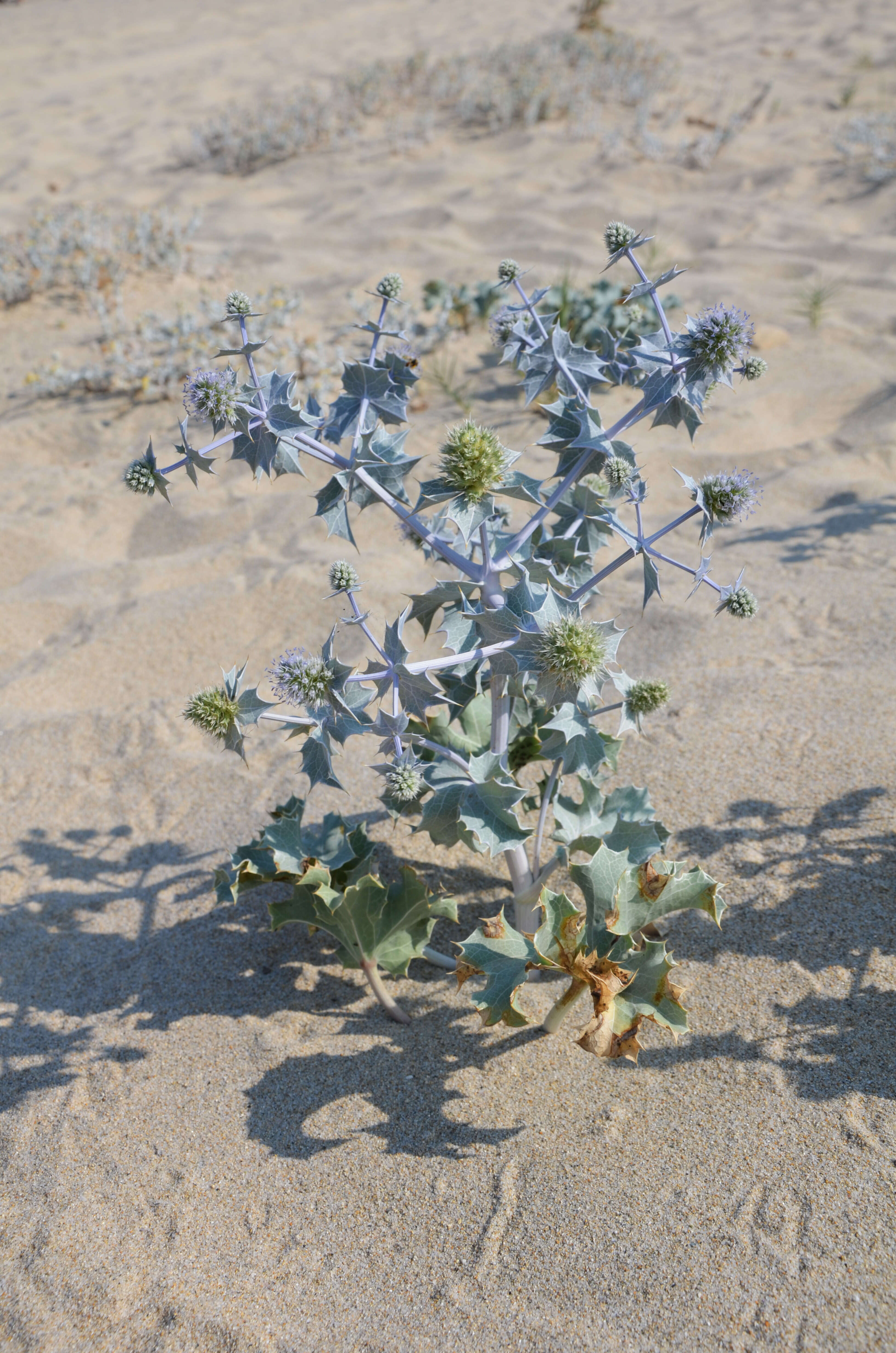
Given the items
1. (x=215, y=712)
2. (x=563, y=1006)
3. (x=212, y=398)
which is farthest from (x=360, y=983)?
(x=212, y=398)

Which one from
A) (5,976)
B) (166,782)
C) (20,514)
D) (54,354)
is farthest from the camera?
(54,354)

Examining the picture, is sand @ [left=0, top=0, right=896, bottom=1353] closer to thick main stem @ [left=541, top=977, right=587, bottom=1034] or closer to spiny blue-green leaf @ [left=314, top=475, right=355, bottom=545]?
thick main stem @ [left=541, top=977, right=587, bottom=1034]

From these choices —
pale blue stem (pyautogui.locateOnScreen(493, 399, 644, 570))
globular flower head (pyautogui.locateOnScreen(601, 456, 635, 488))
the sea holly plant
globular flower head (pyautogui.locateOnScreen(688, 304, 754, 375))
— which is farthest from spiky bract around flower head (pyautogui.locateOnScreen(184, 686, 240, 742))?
globular flower head (pyautogui.locateOnScreen(688, 304, 754, 375))

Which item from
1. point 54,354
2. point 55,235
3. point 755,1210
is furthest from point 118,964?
point 55,235

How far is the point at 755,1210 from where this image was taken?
165 centimetres

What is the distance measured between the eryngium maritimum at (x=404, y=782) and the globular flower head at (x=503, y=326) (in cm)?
86

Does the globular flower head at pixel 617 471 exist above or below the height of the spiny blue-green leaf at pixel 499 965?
above

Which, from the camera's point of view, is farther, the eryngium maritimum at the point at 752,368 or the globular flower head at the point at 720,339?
the eryngium maritimum at the point at 752,368

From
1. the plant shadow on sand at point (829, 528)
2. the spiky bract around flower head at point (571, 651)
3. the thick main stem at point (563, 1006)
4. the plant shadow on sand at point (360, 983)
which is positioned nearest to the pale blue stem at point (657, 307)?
the spiky bract around flower head at point (571, 651)

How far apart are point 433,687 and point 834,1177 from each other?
1.14 m

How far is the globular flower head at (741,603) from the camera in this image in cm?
163

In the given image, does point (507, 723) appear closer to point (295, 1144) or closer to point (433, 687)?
point (433, 687)

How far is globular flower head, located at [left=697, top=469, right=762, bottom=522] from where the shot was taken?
1.58 meters

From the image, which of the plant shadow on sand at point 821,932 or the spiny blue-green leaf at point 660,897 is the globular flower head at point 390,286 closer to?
the spiny blue-green leaf at point 660,897
